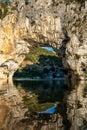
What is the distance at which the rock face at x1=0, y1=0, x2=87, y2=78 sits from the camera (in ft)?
229

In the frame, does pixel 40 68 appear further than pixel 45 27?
Yes

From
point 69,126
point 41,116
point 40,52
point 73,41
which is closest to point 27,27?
point 73,41

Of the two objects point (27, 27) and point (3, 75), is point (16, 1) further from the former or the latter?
point (3, 75)

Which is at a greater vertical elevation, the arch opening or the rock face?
the rock face

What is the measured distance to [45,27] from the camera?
6944cm

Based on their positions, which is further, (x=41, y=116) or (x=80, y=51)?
(x=80, y=51)

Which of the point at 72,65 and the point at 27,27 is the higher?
the point at 27,27

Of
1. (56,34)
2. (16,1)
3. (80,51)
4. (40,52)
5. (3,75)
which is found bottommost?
(40,52)

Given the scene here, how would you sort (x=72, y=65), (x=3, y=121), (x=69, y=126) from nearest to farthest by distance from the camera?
(x=69, y=126) < (x=3, y=121) < (x=72, y=65)

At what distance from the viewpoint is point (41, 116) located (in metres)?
21.7

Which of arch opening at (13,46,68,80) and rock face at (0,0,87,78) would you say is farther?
arch opening at (13,46,68,80)

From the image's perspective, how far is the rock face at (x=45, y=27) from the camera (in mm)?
69750

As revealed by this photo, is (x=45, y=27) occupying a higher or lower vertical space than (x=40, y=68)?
higher

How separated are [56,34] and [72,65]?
8.94 meters
